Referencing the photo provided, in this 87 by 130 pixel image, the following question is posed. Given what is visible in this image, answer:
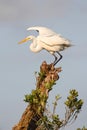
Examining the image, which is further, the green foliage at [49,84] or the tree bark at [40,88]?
the tree bark at [40,88]

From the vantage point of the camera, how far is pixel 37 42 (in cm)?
3194

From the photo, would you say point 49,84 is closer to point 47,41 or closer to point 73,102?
point 73,102

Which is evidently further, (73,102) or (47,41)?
(47,41)

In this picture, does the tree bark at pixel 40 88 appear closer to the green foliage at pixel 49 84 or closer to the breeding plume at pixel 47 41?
the green foliage at pixel 49 84

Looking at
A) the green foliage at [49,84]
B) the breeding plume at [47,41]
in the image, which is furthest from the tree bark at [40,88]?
the breeding plume at [47,41]

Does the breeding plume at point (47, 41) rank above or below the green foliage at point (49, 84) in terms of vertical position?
above

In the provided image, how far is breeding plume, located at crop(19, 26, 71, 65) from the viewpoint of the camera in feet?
102

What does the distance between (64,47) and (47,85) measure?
9.25m

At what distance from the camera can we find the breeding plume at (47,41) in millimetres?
31219

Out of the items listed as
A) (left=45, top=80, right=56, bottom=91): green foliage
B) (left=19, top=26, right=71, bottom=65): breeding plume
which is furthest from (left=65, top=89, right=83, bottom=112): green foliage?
(left=19, top=26, right=71, bottom=65): breeding plume

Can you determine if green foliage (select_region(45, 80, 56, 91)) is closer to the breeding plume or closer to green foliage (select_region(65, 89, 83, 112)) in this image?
green foliage (select_region(65, 89, 83, 112))

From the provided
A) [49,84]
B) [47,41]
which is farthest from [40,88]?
[47,41]

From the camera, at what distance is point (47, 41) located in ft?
104

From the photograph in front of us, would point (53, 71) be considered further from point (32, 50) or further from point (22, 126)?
point (32, 50)
